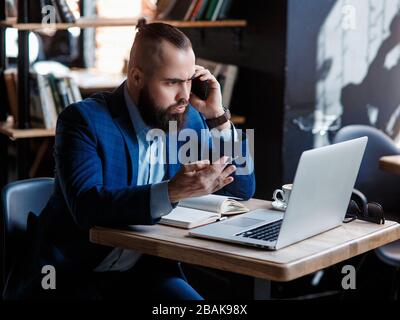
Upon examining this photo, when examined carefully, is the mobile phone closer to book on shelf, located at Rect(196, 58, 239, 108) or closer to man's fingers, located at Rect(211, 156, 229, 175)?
man's fingers, located at Rect(211, 156, 229, 175)

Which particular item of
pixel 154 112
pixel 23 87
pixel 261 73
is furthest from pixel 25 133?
pixel 154 112

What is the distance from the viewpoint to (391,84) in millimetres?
4523

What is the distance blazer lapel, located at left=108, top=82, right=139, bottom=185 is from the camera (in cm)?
265

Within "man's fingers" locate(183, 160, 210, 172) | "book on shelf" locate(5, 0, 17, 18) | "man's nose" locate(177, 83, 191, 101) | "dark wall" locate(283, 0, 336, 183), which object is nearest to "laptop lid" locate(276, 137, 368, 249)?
"man's fingers" locate(183, 160, 210, 172)

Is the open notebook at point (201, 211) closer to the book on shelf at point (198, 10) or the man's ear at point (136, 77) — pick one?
the man's ear at point (136, 77)

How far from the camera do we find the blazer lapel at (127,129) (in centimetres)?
265

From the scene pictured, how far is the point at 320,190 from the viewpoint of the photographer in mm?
2352

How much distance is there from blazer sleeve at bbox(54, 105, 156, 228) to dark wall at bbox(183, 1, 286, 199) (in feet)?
5.85

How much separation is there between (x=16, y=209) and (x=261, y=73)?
1796 mm

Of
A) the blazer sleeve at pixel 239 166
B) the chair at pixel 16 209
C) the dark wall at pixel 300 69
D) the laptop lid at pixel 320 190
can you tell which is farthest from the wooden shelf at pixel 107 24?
the laptop lid at pixel 320 190

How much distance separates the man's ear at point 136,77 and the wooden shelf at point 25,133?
1.36 metres

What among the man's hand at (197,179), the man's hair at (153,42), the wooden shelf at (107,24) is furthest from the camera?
the wooden shelf at (107,24)
